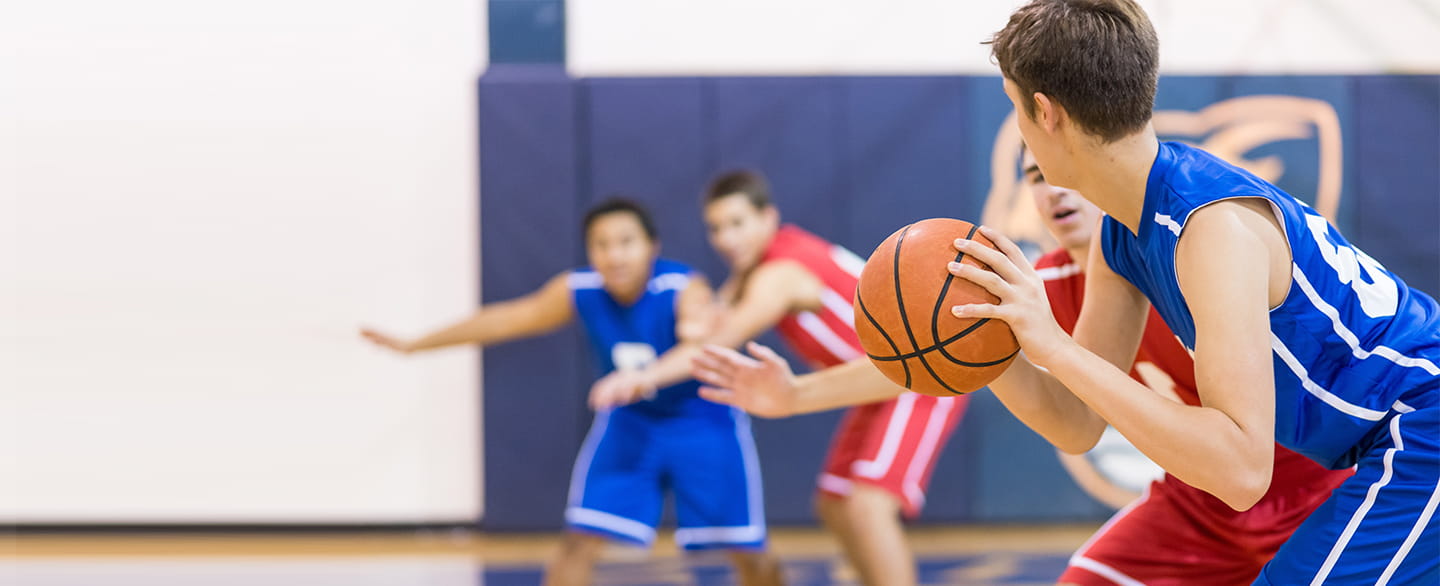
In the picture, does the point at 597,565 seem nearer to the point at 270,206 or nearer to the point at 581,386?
the point at 581,386

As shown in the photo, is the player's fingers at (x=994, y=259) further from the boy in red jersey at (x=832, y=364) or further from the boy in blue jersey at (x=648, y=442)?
the boy in blue jersey at (x=648, y=442)

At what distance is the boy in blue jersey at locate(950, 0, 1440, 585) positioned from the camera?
1.50 metres

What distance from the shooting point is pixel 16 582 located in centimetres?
504

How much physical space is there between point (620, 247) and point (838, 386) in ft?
5.89

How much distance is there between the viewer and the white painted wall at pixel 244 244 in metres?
6.14

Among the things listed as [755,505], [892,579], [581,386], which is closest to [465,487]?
[581,386]

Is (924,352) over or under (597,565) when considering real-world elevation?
over

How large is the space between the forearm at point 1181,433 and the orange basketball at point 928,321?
14 centimetres

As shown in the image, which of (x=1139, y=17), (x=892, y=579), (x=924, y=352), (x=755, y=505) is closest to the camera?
(x=1139, y=17)

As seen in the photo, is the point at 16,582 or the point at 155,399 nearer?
the point at 16,582

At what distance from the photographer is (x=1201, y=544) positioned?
88.3 inches

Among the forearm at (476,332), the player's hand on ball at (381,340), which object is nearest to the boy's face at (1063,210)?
the forearm at (476,332)

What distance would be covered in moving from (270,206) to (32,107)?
53.6 inches

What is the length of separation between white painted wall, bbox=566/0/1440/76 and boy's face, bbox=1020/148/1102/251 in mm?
3872
